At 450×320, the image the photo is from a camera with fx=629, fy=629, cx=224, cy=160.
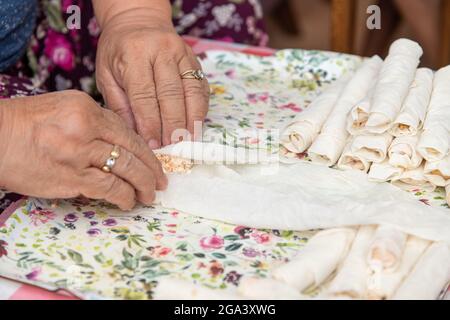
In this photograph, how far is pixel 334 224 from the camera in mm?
782

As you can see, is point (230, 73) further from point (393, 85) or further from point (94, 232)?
point (94, 232)

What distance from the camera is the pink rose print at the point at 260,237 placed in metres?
0.82

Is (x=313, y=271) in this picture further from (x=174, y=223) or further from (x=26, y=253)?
(x=26, y=253)

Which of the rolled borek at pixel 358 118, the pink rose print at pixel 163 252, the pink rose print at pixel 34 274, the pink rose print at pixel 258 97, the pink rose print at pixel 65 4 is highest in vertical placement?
the pink rose print at pixel 65 4

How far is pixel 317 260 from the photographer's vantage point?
0.72 metres

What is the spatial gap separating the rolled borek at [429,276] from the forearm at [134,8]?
644mm

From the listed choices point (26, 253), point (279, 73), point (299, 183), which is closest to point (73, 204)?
point (26, 253)

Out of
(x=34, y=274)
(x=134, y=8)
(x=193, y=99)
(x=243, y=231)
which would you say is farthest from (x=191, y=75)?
(x=34, y=274)

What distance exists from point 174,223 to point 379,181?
29 cm

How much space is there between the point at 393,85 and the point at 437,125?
10 centimetres

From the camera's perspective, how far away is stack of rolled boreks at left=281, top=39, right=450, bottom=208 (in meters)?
0.89

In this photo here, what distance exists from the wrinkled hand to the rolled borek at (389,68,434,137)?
304mm

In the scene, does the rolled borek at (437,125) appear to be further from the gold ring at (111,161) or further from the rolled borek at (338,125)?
the gold ring at (111,161)

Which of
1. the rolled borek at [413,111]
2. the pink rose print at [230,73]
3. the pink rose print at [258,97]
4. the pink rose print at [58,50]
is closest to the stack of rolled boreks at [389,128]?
the rolled borek at [413,111]
